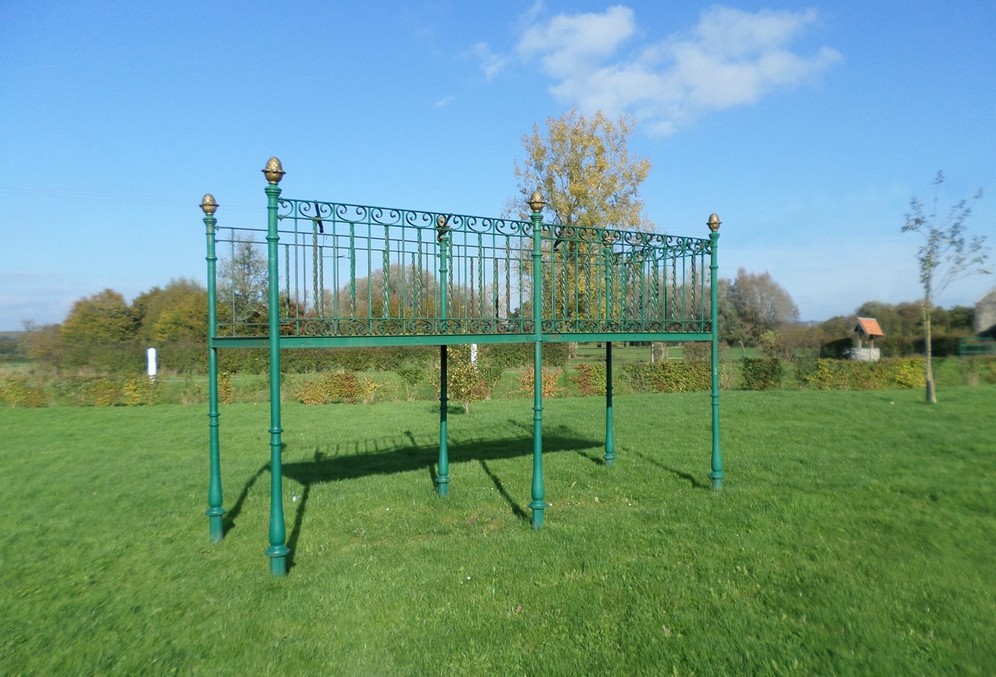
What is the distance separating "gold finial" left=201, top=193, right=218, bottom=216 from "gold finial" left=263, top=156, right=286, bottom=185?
135 cm

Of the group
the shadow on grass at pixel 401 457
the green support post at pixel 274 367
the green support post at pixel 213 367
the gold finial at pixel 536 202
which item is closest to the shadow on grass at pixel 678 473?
the shadow on grass at pixel 401 457

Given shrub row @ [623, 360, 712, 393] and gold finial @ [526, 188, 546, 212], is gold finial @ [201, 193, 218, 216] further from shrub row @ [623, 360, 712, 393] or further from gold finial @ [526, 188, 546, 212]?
shrub row @ [623, 360, 712, 393]

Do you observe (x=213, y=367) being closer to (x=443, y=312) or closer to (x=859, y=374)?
(x=443, y=312)

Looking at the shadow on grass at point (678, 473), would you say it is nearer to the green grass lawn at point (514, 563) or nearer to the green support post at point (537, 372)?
the green grass lawn at point (514, 563)

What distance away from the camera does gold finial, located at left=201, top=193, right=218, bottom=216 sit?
6.25 metres

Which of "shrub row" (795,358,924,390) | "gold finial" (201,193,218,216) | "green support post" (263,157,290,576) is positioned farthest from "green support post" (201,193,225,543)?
"shrub row" (795,358,924,390)

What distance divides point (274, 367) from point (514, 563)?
2567mm

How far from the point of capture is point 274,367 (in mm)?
5184

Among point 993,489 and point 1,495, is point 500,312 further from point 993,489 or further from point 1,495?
point 1,495

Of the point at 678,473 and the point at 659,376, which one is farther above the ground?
the point at 659,376

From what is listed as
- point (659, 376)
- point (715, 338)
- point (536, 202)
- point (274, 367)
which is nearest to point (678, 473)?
point (715, 338)

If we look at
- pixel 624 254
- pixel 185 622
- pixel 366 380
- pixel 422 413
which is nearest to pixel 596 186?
pixel 366 380

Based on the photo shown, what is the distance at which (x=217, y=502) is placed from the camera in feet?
20.7

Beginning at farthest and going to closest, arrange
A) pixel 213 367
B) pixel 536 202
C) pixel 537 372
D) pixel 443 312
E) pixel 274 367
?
pixel 443 312 → pixel 537 372 → pixel 536 202 → pixel 213 367 → pixel 274 367
